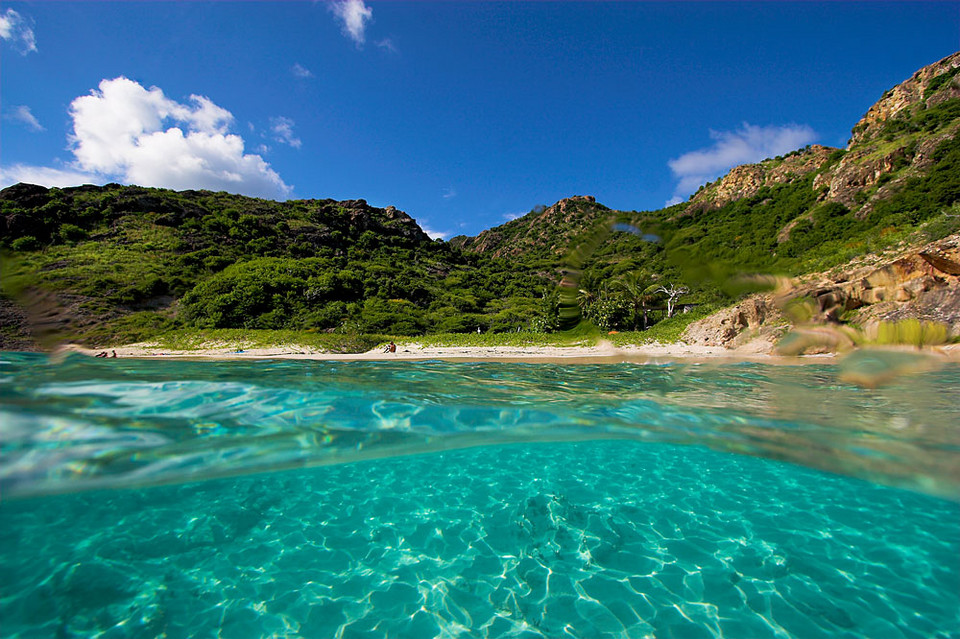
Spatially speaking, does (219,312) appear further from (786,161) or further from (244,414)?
(786,161)

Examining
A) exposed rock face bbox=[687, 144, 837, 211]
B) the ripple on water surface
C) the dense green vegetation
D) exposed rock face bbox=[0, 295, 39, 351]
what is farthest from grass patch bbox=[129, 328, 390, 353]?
exposed rock face bbox=[687, 144, 837, 211]

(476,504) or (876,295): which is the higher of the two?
(876,295)

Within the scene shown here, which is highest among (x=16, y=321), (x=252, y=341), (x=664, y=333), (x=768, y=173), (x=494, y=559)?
(x=768, y=173)

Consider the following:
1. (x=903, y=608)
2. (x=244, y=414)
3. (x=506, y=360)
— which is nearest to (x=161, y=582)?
(x=244, y=414)

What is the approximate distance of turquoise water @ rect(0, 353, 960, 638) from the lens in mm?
4434

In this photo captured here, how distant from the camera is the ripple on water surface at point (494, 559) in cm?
427

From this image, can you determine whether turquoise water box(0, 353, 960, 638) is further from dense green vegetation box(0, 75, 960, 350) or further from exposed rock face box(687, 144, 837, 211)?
exposed rock face box(687, 144, 837, 211)

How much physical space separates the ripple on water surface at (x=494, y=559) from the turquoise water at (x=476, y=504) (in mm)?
37

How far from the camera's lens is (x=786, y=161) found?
206 inches

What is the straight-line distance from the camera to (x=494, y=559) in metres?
5.42

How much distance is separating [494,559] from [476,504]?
1.87 m

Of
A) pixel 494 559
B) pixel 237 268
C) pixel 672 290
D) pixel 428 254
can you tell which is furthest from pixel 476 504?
pixel 428 254

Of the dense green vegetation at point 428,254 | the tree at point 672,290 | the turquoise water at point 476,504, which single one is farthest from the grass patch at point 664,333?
the tree at point 672,290

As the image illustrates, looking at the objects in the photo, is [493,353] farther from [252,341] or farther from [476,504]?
[252,341]
